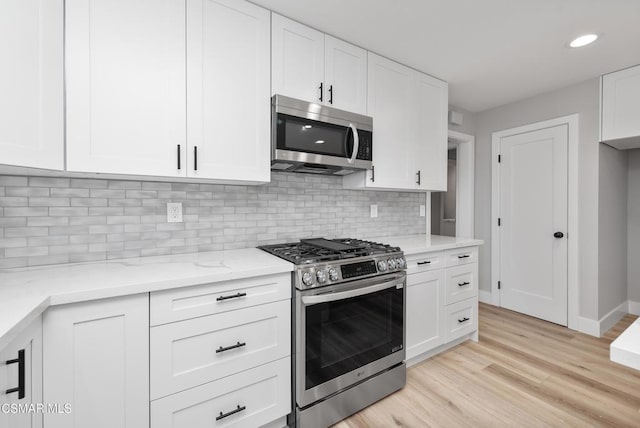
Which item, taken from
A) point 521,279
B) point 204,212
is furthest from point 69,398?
point 521,279

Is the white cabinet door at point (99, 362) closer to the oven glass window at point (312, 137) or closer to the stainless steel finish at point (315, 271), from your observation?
the stainless steel finish at point (315, 271)

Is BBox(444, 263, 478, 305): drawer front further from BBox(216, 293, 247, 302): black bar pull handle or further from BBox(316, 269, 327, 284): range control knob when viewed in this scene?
BBox(216, 293, 247, 302): black bar pull handle

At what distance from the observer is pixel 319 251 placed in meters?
1.91

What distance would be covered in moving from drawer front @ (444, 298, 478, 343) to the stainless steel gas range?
0.68m

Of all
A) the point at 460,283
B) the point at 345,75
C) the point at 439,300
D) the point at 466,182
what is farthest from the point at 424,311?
the point at 466,182

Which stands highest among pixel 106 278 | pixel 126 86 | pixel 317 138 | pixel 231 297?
pixel 126 86

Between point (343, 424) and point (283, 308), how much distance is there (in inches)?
32.4

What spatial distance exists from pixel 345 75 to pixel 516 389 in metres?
2.55

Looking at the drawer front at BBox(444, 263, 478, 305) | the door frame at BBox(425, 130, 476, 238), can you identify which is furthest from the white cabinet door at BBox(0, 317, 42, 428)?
the door frame at BBox(425, 130, 476, 238)

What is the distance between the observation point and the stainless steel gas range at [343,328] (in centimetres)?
164

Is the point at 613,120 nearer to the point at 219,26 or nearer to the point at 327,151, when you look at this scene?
the point at 327,151

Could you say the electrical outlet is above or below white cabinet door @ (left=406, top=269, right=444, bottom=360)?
above

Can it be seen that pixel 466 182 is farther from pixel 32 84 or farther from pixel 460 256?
pixel 32 84

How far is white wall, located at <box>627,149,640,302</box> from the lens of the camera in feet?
11.4
